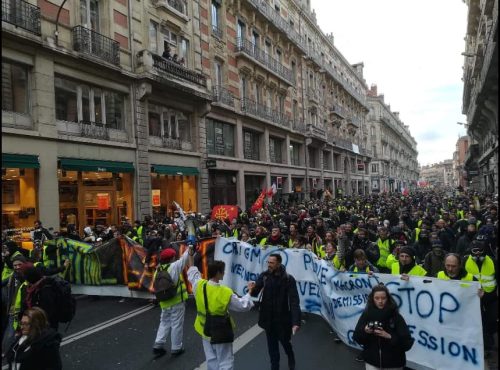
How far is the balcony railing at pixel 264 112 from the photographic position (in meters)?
27.2

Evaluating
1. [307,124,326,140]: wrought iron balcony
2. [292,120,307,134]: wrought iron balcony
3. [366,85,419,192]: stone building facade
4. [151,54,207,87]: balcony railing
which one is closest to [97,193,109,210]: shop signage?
[151,54,207,87]: balcony railing

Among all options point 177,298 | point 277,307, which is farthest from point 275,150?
point 277,307

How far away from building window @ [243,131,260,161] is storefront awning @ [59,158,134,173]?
38.3 ft

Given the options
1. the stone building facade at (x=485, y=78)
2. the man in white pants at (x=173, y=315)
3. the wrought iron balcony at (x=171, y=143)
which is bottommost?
the man in white pants at (x=173, y=315)

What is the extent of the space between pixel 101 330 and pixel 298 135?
100ft

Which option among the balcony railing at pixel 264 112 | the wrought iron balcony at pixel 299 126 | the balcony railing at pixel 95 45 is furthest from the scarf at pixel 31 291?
the wrought iron balcony at pixel 299 126

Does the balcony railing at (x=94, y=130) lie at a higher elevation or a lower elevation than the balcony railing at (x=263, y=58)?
lower

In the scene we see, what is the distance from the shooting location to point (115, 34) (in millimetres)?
17312

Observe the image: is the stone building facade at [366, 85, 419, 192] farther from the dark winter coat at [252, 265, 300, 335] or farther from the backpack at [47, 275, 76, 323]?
the backpack at [47, 275, 76, 323]

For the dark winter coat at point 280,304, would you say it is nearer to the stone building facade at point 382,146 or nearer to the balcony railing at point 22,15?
the balcony railing at point 22,15

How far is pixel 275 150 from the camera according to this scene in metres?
32.9

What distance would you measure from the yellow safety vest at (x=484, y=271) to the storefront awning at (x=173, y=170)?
582 inches

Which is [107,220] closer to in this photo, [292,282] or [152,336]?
[152,336]

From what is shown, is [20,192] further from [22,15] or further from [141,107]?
[141,107]
